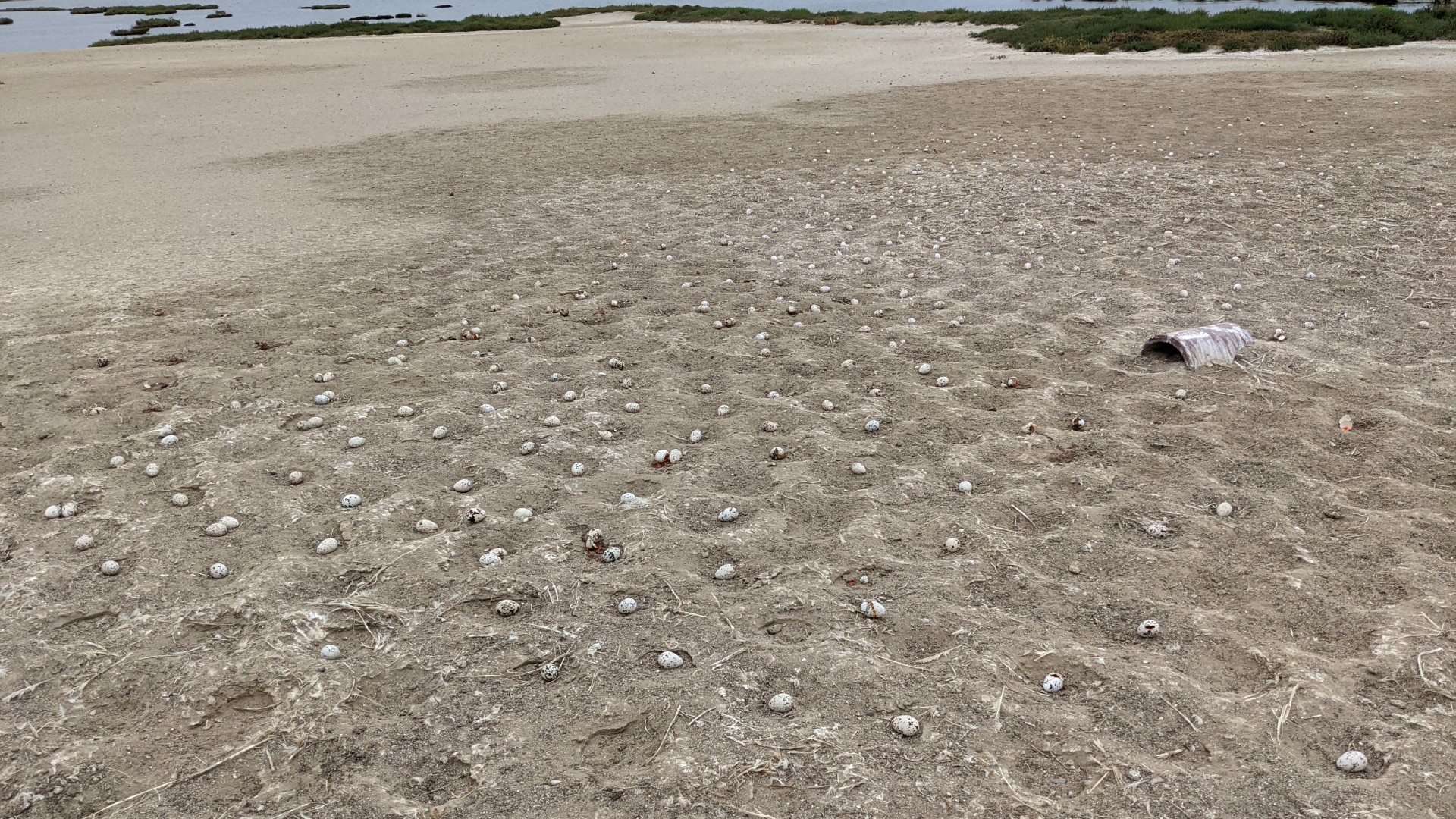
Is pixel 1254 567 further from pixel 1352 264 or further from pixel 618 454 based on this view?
pixel 1352 264

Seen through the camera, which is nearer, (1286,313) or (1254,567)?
(1254,567)

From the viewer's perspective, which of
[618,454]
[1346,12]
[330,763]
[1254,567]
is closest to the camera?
[330,763]

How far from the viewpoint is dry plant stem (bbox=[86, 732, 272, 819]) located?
2.95m

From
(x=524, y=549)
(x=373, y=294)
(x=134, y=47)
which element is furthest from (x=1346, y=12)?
(x=134, y=47)

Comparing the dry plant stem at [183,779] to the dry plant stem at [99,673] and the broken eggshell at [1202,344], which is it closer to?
the dry plant stem at [99,673]

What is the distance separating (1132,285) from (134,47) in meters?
34.2

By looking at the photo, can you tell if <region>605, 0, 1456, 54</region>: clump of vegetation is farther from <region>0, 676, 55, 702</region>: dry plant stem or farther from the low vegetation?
<region>0, 676, 55, 702</region>: dry plant stem

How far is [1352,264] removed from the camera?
25.3 ft

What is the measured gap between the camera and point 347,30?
37062 millimetres

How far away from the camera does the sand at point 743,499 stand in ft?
10.1

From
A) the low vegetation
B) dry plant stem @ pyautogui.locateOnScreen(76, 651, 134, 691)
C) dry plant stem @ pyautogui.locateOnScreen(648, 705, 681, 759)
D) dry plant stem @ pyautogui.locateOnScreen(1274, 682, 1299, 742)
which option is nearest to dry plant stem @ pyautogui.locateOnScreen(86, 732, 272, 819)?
dry plant stem @ pyautogui.locateOnScreen(76, 651, 134, 691)

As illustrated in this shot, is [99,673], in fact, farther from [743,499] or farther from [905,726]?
[905,726]

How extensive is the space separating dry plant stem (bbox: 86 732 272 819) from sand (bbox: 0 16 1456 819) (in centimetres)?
2

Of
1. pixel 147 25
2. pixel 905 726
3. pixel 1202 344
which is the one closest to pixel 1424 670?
pixel 905 726
